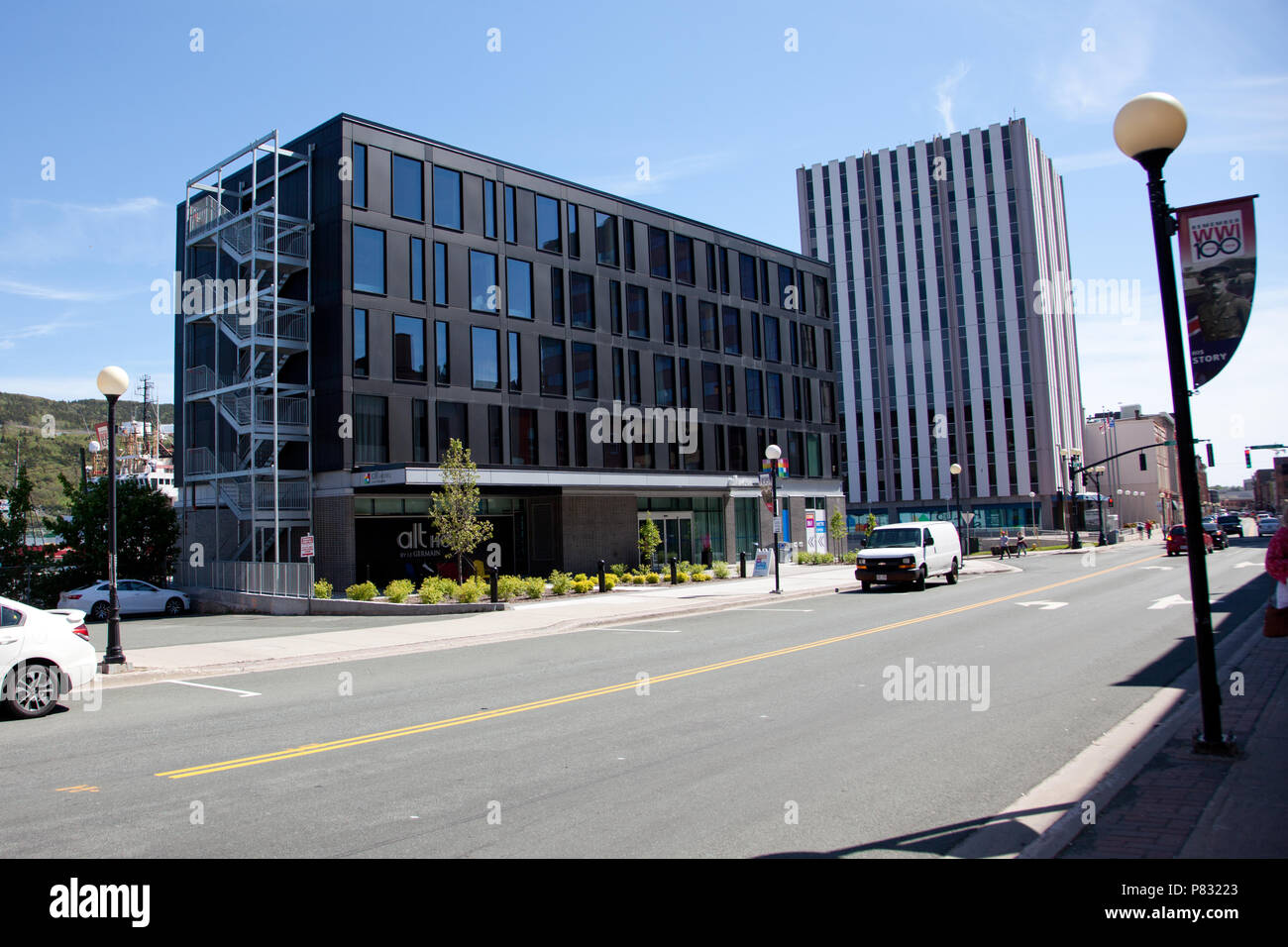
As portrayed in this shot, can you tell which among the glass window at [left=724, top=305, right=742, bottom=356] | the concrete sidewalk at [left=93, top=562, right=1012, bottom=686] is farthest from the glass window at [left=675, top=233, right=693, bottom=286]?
the concrete sidewalk at [left=93, top=562, right=1012, bottom=686]

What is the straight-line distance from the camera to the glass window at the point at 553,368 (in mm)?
36844

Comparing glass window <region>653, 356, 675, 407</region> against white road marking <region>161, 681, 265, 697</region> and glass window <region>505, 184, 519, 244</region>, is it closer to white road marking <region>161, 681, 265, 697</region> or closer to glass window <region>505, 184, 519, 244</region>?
glass window <region>505, 184, 519, 244</region>

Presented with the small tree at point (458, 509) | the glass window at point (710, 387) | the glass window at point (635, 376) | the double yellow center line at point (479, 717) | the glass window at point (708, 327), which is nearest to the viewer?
the double yellow center line at point (479, 717)

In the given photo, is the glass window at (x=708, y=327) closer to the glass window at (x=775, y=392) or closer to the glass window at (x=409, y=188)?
the glass window at (x=775, y=392)

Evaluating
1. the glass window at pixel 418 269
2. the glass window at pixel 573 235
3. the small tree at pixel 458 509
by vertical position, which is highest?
the glass window at pixel 573 235

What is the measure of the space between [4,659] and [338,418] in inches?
848

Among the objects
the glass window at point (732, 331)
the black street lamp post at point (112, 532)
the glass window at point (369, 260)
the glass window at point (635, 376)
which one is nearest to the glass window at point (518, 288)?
the glass window at point (369, 260)

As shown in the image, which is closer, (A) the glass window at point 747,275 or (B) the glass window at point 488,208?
(B) the glass window at point 488,208

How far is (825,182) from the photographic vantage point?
299 feet

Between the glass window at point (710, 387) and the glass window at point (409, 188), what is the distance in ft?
54.8

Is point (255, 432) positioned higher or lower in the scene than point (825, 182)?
lower
